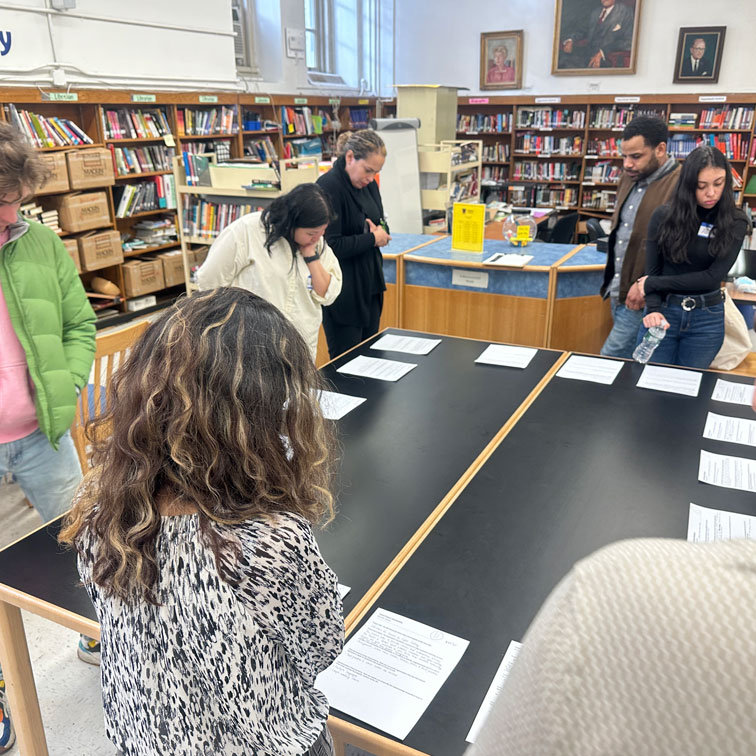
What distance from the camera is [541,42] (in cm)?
846

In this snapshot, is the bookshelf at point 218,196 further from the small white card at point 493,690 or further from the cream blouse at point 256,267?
the small white card at point 493,690

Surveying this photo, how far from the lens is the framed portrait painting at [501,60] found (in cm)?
862

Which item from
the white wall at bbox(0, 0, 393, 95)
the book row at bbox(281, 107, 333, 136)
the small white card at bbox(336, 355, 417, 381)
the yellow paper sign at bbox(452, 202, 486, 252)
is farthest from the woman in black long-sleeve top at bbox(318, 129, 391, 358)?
the book row at bbox(281, 107, 333, 136)

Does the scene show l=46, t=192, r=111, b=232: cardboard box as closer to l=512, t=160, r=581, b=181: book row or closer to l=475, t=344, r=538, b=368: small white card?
l=475, t=344, r=538, b=368: small white card

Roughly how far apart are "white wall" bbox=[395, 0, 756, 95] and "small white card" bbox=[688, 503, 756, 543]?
7.86 meters

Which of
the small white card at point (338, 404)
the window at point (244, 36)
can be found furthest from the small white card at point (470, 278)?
the window at point (244, 36)

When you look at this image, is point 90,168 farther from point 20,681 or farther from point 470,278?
point 20,681

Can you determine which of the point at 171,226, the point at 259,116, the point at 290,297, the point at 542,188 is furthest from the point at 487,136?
the point at 290,297

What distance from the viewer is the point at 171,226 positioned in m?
6.43

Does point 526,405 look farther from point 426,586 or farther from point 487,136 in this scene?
point 487,136

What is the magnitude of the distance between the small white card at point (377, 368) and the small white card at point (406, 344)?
0.14m

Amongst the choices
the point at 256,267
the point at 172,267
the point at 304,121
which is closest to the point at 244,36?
the point at 304,121

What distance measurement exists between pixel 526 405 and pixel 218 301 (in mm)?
1433

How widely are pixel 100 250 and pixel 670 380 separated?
4.78 meters
